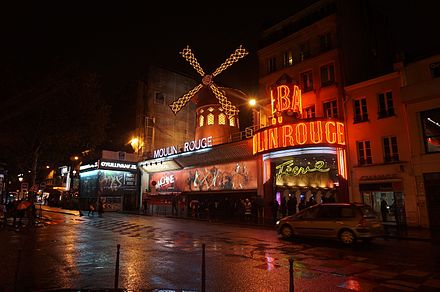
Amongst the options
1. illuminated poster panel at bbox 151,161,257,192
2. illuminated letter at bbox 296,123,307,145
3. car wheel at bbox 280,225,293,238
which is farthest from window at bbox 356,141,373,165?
car wheel at bbox 280,225,293,238

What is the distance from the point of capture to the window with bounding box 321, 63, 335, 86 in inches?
889

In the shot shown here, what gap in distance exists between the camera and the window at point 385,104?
19508mm

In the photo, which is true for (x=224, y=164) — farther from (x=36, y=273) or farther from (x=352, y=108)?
(x=36, y=273)

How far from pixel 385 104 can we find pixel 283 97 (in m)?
6.25

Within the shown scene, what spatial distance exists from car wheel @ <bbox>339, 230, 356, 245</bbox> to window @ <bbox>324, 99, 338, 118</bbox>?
39.3ft

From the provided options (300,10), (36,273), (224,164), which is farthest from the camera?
(224,164)

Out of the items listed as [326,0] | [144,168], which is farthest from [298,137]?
[144,168]

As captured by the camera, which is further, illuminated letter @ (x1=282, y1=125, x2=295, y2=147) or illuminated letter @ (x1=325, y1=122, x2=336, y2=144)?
illuminated letter @ (x1=282, y1=125, x2=295, y2=147)

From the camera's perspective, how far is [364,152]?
20312mm

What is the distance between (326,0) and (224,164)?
15.6m

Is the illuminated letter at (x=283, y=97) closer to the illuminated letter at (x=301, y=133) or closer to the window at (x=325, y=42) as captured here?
the illuminated letter at (x=301, y=133)

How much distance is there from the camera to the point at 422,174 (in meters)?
17.5

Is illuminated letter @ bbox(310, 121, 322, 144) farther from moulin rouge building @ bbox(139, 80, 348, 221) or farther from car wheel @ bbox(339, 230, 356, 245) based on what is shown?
car wheel @ bbox(339, 230, 356, 245)

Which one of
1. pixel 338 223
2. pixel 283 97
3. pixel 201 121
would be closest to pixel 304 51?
pixel 283 97
